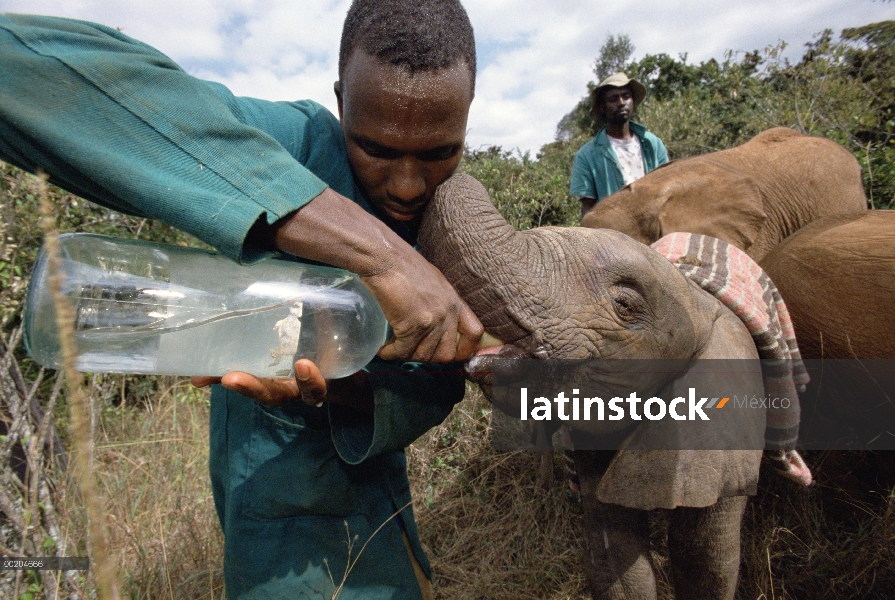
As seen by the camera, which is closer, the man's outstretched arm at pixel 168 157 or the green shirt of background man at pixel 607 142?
the man's outstretched arm at pixel 168 157

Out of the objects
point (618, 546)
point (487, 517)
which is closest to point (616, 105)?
point (487, 517)

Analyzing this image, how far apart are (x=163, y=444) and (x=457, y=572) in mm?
2223

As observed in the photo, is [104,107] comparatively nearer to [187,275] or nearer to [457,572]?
[187,275]

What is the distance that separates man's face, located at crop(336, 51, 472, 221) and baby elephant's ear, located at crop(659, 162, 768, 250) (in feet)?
7.48

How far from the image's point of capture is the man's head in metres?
1.48

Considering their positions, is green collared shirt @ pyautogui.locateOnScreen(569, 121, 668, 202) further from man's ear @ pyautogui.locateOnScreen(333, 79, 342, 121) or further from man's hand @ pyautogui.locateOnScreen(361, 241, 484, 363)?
man's hand @ pyautogui.locateOnScreen(361, 241, 484, 363)

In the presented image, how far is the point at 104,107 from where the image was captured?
111 centimetres

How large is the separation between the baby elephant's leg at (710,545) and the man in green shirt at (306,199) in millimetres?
931

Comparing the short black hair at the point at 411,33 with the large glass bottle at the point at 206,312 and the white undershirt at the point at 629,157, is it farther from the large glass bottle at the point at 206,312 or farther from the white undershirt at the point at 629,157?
the white undershirt at the point at 629,157

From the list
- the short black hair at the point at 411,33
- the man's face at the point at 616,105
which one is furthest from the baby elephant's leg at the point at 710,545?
the man's face at the point at 616,105

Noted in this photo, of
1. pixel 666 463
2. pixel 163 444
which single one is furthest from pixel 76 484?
pixel 666 463

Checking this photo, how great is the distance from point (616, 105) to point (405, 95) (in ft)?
15.9

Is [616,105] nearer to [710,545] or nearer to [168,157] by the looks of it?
[710,545]

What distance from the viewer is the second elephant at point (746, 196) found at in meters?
3.51
